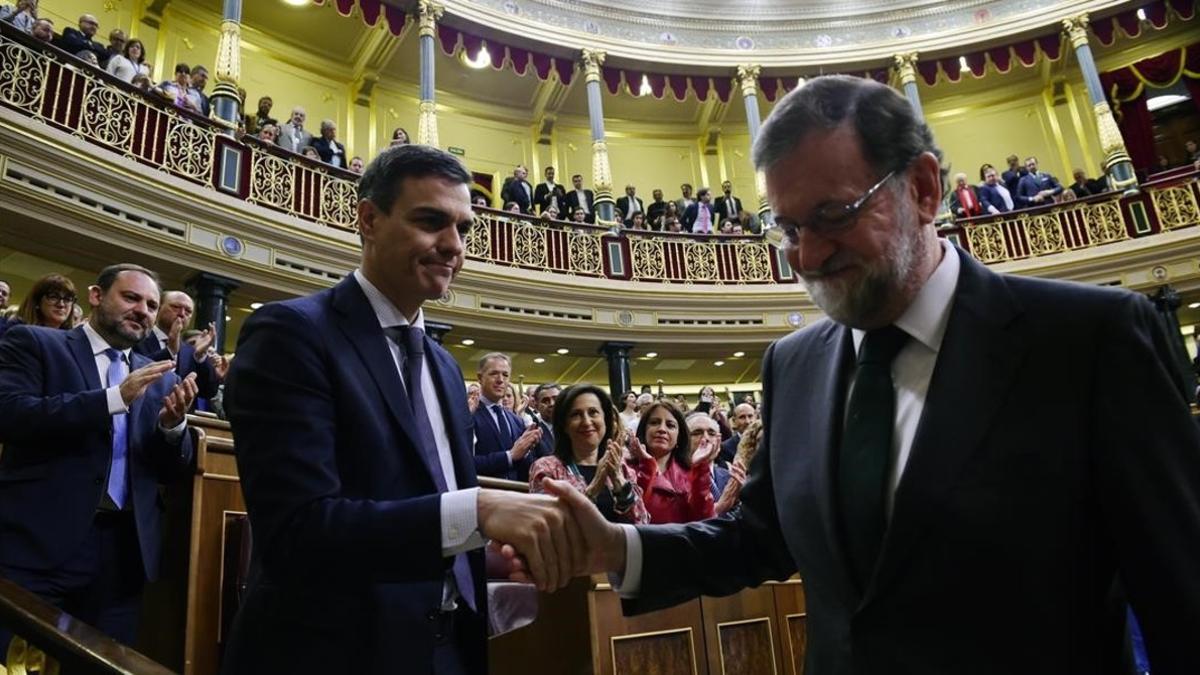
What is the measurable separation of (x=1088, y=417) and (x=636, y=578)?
0.71 metres

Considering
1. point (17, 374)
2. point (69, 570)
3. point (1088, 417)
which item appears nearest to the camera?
point (1088, 417)

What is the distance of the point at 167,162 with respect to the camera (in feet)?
22.8

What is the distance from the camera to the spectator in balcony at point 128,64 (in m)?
7.13

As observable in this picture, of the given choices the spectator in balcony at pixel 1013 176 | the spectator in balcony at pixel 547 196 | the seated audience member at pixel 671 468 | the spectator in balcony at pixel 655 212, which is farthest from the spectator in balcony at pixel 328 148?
the spectator in balcony at pixel 1013 176

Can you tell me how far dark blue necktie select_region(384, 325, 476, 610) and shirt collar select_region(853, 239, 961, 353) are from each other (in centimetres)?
83

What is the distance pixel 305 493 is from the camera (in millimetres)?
1194

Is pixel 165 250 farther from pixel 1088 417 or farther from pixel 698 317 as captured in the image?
pixel 1088 417

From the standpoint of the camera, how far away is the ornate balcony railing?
20.7 feet

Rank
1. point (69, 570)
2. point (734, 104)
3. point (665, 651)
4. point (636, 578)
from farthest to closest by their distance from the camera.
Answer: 1. point (734, 104)
2. point (665, 651)
3. point (69, 570)
4. point (636, 578)

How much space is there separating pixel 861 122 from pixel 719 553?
0.72 metres

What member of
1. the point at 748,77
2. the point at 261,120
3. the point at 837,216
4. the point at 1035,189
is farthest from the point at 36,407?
the point at 1035,189

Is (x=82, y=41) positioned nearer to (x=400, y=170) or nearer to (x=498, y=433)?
(x=498, y=433)

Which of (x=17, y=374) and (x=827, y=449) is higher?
(x=17, y=374)

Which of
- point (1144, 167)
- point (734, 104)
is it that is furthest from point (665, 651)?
point (1144, 167)
